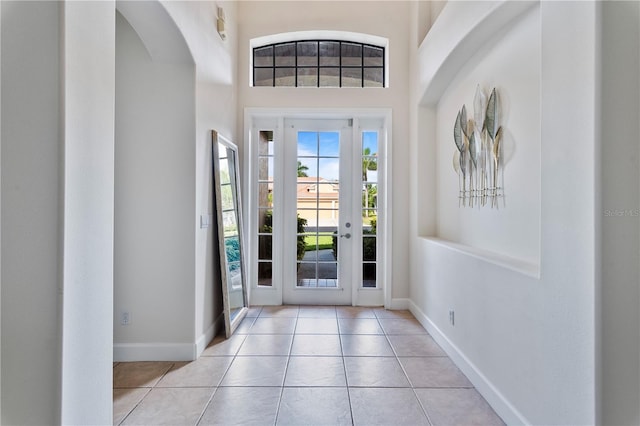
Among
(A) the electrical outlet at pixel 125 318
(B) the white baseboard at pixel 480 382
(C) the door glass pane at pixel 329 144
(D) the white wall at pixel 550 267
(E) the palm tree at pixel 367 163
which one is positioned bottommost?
(B) the white baseboard at pixel 480 382

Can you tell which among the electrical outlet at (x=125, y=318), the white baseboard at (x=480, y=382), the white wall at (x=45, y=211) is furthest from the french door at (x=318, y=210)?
the white wall at (x=45, y=211)

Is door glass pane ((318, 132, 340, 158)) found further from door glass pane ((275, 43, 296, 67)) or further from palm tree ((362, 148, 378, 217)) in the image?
door glass pane ((275, 43, 296, 67))

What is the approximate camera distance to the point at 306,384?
2.24 m

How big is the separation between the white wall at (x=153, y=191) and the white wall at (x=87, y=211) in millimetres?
1047

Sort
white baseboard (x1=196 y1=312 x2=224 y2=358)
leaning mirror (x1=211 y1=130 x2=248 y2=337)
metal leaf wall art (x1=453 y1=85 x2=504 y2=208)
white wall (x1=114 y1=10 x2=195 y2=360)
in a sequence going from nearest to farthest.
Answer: metal leaf wall art (x1=453 y1=85 x2=504 y2=208), white wall (x1=114 y1=10 x2=195 y2=360), white baseboard (x1=196 y1=312 x2=224 y2=358), leaning mirror (x1=211 y1=130 x2=248 y2=337)

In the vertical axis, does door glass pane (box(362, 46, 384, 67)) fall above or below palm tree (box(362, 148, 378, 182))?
above

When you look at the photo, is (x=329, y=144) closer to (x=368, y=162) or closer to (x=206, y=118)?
(x=368, y=162)

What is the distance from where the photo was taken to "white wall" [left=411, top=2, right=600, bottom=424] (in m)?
1.28

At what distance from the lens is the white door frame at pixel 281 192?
390 centimetres

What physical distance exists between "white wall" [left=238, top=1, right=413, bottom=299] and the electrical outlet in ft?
6.80

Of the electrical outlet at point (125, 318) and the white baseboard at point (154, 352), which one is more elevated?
the electrical outlet at point (125, 318)

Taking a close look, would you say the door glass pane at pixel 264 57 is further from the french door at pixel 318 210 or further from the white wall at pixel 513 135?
the white wall at pixel 513 135

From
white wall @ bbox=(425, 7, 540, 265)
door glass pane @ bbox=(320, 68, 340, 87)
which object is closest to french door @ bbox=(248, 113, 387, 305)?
door glass pane @ bbox=(320, 68, 340, 87)

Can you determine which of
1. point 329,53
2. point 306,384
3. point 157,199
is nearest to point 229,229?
point 157,199
